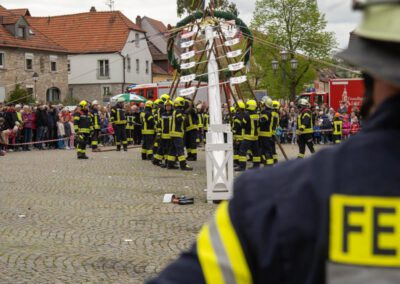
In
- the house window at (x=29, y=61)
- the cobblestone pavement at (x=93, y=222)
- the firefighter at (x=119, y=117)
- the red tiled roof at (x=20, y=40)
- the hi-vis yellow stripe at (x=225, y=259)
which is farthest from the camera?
the house window at (x=29, y=61)

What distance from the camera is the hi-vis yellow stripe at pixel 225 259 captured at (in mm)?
1367

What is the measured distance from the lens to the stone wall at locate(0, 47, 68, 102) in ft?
168

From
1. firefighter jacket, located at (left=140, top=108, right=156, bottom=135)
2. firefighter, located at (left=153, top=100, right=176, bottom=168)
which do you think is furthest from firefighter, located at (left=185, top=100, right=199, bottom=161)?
firefighter jacket, located at (left=140, top=108, right=156, bottom=135)

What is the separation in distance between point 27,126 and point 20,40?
88.2 feet

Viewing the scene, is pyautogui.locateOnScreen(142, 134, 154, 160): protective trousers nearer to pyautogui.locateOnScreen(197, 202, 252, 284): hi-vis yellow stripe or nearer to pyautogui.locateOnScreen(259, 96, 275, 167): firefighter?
pyautogui.locateOnScreen(259, 96, 275, 167): firefighter

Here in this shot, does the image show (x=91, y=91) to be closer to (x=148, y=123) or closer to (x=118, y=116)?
(x=118, y=116)

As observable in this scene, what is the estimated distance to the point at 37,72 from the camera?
55.5m

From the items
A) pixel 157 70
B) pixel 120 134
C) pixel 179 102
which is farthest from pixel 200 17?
pixel 157 70

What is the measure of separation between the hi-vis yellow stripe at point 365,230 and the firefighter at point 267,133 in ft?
55.7

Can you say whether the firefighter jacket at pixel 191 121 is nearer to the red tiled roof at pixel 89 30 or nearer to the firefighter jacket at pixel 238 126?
the firefighter jacket at pixel 238 126

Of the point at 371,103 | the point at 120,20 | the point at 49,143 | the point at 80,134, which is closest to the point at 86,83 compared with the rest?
the point at 120,20

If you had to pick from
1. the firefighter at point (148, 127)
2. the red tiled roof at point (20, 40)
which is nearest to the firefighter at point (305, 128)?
the firefighter at point (148, 127)

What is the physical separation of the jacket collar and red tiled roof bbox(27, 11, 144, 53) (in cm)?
6170

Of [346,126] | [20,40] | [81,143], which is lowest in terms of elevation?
[81,143]
